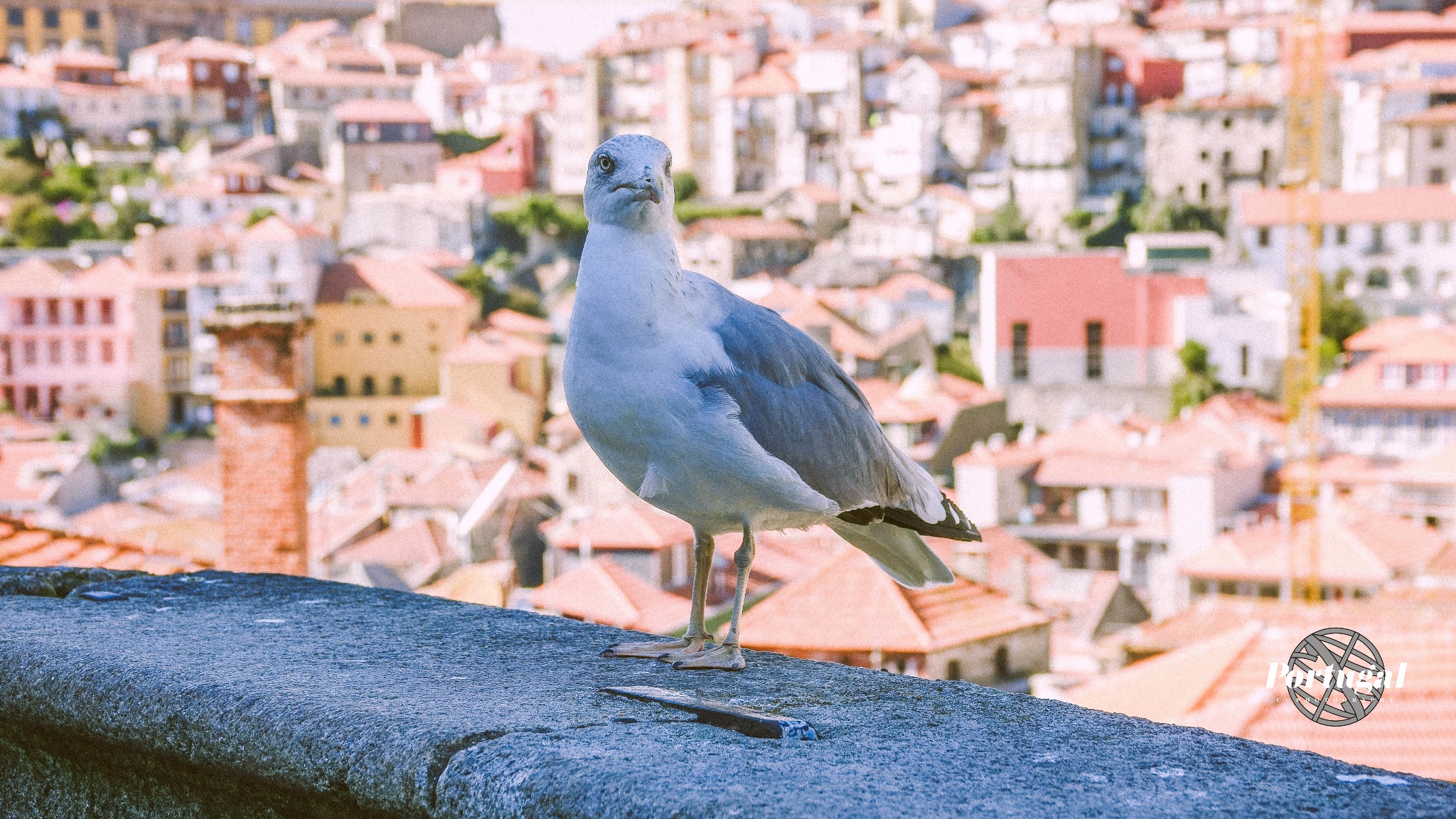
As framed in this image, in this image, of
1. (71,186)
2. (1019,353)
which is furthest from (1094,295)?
(71,186)

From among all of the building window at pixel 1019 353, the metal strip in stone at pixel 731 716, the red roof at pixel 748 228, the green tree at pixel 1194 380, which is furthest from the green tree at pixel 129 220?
the metal strip in stone at pixel 731 716

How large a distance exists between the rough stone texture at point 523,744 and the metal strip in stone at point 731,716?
19 mm

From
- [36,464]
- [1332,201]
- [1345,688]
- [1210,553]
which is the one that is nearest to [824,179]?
[1332,201]

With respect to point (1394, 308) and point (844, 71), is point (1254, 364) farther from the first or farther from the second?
point (844, 71)

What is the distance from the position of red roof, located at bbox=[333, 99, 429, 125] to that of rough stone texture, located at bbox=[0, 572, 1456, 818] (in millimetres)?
52407

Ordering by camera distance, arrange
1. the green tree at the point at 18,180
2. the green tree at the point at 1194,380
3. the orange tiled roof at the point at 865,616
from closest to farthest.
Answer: the orange tiled roof at the point at 865,616 → the green tree at the point at 1194,380 → the green tree at the point at 18,180

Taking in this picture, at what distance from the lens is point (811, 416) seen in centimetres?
208

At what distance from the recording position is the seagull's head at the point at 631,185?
6.59 feet

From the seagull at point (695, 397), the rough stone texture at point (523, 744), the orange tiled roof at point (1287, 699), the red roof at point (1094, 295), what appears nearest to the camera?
the rough stone texture at point (523, 744)

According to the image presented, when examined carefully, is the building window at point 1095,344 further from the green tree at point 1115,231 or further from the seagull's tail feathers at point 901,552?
the seagull's tail feathers at point 901,552

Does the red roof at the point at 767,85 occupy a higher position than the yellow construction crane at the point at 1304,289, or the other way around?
the red roof at the point at 767,85

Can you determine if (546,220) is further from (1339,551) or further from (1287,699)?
(1287,699)

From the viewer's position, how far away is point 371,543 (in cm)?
2398

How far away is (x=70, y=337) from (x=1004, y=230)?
23.0 metres
